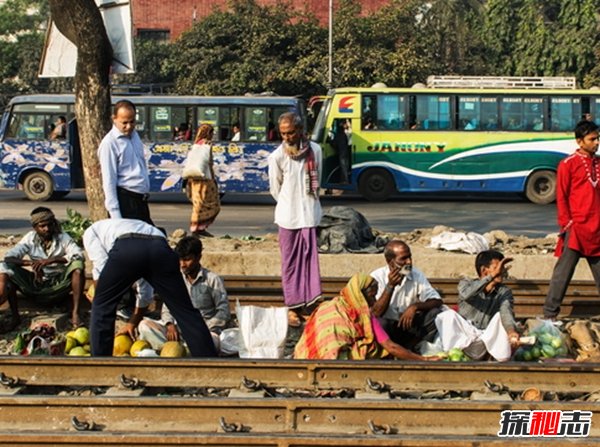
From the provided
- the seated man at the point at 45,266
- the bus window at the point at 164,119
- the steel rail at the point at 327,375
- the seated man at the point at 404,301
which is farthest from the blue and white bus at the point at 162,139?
the steel rail at the point at 327,375

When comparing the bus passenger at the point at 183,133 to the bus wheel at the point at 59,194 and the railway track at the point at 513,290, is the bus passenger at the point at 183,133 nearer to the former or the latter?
the bus wheel at the point at 59,194

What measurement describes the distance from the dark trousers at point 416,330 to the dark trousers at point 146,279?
4.52ft

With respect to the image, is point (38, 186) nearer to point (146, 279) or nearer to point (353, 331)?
point (146, 279)

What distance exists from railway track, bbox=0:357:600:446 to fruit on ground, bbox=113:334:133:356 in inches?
35.9

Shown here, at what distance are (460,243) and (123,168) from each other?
3.86 m

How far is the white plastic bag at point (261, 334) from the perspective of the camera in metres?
7.00

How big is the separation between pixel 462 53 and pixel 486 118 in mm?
13425

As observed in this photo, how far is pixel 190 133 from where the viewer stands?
20.7 m

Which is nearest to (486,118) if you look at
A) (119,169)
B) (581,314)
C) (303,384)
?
(581,314)

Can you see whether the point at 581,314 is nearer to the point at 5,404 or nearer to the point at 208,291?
the point at 208,291

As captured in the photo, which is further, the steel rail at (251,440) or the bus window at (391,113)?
the bus window at (391,113)

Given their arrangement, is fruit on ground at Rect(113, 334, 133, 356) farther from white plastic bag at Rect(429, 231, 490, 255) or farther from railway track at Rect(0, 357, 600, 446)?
white plastic bag at Rect(429, 231, 490, 255)

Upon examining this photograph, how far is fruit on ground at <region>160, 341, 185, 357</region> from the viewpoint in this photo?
22.7ft

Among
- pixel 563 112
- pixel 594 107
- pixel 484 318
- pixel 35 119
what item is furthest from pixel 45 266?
pixel 594 107
